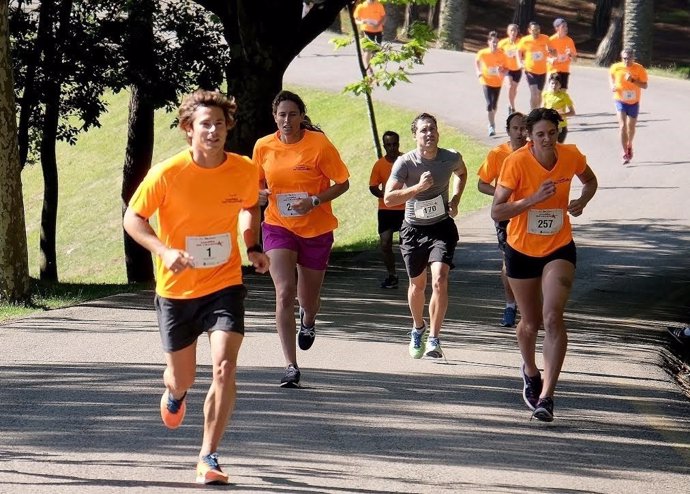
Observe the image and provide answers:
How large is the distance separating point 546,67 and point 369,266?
10.8 m

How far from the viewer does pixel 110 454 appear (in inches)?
327

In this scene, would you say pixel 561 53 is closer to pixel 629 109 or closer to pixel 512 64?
pixel 512 64

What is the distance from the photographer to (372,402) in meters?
10.2

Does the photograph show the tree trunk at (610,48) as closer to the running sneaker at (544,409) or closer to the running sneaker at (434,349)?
the running sneaker at (434,349)

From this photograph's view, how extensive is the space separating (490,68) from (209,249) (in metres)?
21.9

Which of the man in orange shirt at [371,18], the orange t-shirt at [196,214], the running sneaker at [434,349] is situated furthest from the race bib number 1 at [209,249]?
the man in orange shirt at [371,18]

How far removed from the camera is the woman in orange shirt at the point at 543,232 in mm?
9531

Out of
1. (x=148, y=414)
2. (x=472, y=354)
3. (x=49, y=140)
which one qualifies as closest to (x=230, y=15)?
(x=49, y=140)

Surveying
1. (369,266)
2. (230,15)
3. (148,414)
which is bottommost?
(369,266)

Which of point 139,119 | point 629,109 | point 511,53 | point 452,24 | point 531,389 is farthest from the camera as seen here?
point 452,24

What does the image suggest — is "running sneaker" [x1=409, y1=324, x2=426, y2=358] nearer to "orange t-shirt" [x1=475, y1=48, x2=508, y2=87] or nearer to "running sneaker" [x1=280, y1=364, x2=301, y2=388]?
"running sneaker" [x1=280, y1=364, x2=301, y2=388]

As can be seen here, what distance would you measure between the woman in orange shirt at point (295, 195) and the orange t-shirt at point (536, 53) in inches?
750

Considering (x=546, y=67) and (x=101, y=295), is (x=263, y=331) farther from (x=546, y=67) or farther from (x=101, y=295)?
(x=546, y=67)

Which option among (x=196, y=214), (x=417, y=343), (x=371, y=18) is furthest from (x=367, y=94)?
(x=196, y=214)
